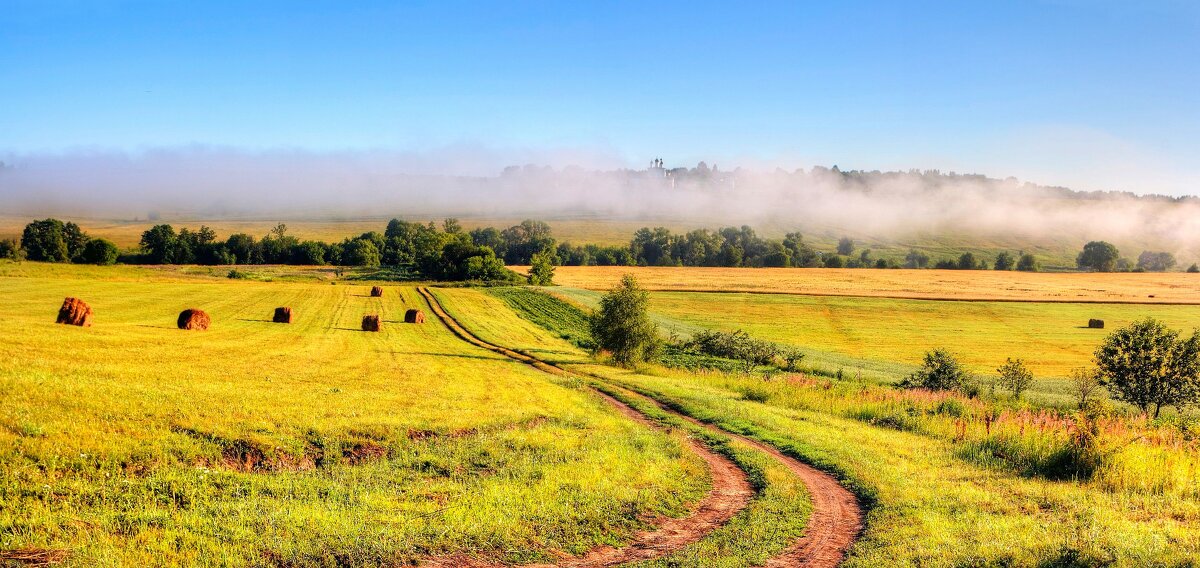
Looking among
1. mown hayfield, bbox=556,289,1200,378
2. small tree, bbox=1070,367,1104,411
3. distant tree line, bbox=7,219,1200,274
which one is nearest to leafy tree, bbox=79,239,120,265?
distant tree line, bbox=7,219,1200,274

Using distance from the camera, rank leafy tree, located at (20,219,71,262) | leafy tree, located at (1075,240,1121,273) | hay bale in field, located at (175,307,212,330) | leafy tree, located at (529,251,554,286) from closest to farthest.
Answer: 1. hay bale in field, located at (175,307,212,330)
2. leafy tree, located at (529,251,554,286)
3. leafy tree, located at (20,219,71,262)
4. leafy tree, located at (1075,240,1121,273)

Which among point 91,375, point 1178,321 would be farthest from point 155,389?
point 1178,321

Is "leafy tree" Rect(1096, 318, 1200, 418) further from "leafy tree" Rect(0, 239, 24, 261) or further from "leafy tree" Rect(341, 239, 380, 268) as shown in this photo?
"leafy tree" Rect(0, 239, 24, 261)

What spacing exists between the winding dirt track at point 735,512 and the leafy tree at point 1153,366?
27.0 meters

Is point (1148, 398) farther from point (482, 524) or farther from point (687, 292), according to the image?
point (687, 292)

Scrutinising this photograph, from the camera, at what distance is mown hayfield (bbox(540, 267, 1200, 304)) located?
100 metres

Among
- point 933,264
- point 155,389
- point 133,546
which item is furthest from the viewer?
point 933,264

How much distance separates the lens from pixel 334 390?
22.4 m

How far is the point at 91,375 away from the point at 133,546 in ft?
37.0

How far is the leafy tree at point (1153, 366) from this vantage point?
33844 millimetres

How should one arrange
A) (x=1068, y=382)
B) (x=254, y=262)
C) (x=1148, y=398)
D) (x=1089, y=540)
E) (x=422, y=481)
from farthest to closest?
(x=254, y=262) → (x=1068, y=382) → (x=1148, y=398) → (x=422, y=481) → (x=1089, y=540)

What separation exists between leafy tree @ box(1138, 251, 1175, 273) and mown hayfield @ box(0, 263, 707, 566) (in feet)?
724

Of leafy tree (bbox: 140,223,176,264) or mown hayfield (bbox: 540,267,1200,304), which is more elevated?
leafy tree (bbox: 140,223,176,264)

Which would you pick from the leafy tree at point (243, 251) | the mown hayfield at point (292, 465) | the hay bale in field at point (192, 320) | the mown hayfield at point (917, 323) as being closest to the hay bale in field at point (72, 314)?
the hay bale in field at point (192, 320)
